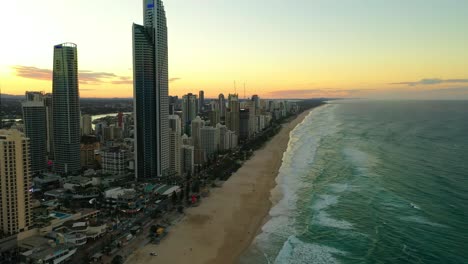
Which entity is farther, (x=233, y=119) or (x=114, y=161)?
(x=233, y=119)

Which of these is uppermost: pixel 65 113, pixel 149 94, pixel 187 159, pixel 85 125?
pixel 149 94

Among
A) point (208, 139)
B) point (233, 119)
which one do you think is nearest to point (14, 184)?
point (208, 139)

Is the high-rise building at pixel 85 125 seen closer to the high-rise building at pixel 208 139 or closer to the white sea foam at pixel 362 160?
the high-rise building at pixel 208 139

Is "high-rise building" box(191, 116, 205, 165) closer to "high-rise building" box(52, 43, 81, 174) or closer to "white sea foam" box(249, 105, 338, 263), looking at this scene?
"white sea foam" box(249, 105, 338, 263)

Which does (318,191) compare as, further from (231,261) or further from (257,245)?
(231,261)

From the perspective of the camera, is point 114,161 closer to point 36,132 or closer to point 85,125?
point 36,132

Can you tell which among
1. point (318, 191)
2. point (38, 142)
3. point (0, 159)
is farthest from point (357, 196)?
point (38, 142)
